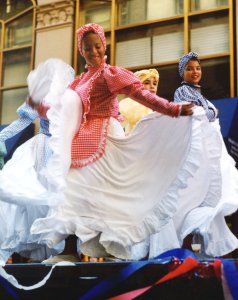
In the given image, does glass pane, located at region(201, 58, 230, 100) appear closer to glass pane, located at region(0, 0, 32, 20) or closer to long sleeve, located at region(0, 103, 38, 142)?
glass pane, located at region(0, 0, 32, 20)

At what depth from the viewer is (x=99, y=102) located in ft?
14.6

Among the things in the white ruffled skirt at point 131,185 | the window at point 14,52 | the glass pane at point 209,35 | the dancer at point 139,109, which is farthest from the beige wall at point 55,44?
the white ruffled skirt at point 131,185

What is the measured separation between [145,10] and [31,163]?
732 cm

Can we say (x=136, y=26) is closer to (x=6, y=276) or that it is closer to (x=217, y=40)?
(x=217, y=40)

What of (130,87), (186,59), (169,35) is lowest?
(130,87)

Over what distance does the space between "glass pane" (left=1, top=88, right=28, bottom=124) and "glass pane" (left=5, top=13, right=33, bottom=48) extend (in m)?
1.01

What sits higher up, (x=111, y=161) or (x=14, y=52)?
(x=14, y=52)

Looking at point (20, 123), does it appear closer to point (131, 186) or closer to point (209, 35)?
point (131, 186)

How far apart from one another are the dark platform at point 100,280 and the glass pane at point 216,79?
23.7ft

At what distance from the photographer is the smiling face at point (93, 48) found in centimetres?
439

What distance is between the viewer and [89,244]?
4145 mm

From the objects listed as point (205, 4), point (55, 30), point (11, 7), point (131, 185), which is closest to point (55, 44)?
point (55, 30)

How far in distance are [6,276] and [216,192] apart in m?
2.02

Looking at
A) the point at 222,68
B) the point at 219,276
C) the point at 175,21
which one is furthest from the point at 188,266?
the point at 175,21
